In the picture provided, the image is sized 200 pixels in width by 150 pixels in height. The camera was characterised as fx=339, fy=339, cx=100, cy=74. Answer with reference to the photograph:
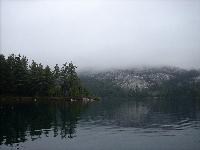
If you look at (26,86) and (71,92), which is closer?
(26,86)

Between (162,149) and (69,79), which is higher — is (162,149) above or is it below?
below

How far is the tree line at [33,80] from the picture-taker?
446 ft

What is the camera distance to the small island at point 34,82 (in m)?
136

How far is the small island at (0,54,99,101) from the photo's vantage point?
136 meters

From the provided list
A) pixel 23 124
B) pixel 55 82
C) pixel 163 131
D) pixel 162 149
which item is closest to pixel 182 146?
pixel 162 149

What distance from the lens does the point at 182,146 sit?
4475cm

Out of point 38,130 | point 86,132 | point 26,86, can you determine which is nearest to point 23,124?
point 38,130

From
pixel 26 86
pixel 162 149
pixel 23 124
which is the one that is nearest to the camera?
pixel 162 149

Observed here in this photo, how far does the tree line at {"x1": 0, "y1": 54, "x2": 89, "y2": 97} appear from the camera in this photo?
446 ft

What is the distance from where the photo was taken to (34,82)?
151250 millimetres

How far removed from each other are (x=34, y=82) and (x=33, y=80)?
996 millimetres

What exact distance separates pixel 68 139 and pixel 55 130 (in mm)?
10150

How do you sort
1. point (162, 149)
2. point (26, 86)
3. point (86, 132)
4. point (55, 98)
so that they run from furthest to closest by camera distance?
point (55, 98) → point (26, 86) → point (86, 132) → point (162, 149)

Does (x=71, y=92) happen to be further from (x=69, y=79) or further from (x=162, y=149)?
(x=162, y=149)
